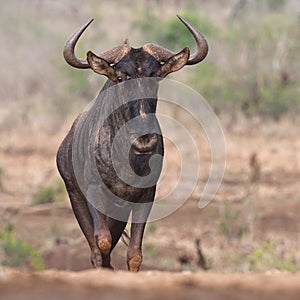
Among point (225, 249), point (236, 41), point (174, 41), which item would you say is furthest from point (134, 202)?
point (174, 41)

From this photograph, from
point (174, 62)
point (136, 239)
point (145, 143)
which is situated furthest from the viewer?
point (174, 62)

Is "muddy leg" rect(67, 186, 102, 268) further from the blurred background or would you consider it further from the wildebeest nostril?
the blurred background

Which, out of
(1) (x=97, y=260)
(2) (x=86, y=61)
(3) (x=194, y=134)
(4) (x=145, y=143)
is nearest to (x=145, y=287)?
(4) (x=145, y=143)

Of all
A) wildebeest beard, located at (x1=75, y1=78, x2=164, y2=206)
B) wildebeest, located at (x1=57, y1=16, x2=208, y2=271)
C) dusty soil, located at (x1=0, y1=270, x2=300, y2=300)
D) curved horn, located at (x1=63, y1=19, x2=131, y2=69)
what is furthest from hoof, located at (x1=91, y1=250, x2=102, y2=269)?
dusty soil, located at (x1=0, y1=270, x2=300, y2=300)

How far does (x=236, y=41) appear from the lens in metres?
25.3

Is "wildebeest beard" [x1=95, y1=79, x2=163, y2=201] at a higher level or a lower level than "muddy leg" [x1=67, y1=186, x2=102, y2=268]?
higher

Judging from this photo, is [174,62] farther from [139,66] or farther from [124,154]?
[124,154]

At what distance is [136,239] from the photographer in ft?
21.4

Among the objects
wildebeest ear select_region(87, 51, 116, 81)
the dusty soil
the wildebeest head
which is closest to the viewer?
the dusty soil

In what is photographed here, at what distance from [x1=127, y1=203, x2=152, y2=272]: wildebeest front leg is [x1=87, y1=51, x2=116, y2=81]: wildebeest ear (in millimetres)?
1052

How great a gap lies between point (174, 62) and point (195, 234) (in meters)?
6.57

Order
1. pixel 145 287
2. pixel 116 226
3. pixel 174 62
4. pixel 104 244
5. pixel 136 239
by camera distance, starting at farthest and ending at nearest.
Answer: pixel 116 226 → pixel 174 62 → pixel 136 239 → pixel 104 244 → pixel 145 287

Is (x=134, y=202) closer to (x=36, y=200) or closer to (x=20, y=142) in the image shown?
(x=36, y=200)

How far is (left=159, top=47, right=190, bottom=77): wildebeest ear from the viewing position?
6.65 m
